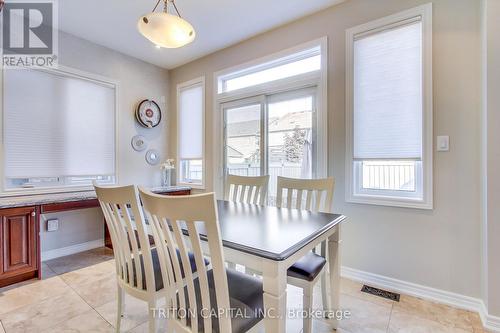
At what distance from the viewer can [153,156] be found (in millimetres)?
3863

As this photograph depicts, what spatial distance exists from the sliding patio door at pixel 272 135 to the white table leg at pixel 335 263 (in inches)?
44.6

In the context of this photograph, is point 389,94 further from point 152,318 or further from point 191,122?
point 191,122

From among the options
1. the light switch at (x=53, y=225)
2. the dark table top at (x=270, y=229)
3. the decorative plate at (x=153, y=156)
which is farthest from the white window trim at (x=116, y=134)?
the dark table top at (x=270, y=229)

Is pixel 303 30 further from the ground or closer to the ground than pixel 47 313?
further from the ground

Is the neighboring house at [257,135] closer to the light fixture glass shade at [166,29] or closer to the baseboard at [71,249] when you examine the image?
the light fixture glass shade at [166,29]

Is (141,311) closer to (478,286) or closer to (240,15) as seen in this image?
(478,286)

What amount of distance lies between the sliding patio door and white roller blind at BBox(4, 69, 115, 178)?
5.57 feet

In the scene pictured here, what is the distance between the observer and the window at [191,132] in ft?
12.1

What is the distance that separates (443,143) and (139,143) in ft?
12.2

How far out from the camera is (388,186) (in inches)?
88.0

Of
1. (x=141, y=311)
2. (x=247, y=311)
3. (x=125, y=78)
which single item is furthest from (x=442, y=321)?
(x=125, y=78)

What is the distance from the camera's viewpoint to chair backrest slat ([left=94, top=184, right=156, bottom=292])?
3.87 feet

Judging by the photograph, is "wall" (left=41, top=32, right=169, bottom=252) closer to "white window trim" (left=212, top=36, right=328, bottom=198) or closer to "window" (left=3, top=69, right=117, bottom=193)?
"window" (left=3, top=69, right=117, bottom=193)

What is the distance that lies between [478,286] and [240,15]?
3284 mm
